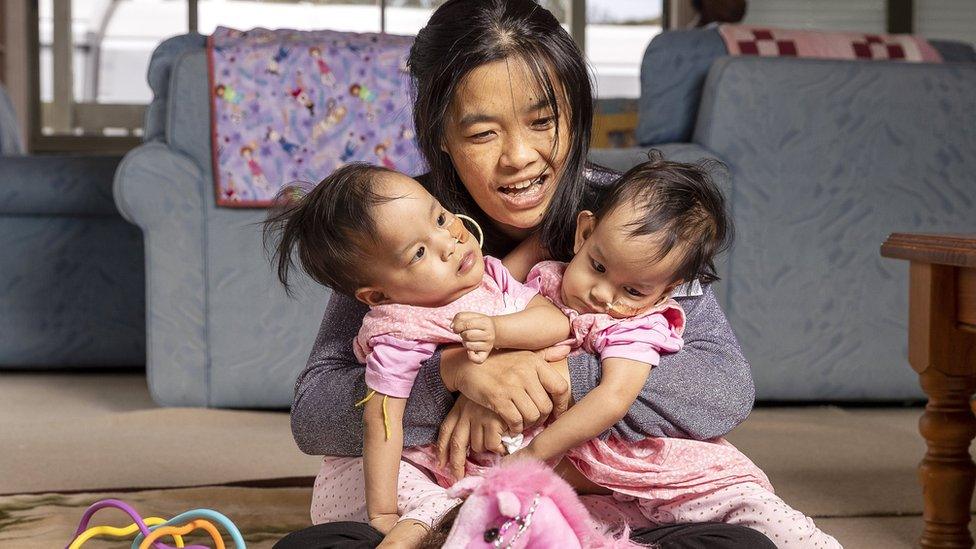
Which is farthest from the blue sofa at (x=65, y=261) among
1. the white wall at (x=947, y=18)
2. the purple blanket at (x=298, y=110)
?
the white wall at (x=947, y=18)

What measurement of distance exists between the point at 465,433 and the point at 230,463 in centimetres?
106

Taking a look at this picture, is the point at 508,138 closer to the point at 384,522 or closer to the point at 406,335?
the point at 406,335

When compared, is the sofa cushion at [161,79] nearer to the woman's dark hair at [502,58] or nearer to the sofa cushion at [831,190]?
the sofa cushion at [831,190]

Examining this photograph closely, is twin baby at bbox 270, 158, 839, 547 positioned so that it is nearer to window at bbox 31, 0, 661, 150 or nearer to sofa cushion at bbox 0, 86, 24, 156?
sofa cushion at bbox 0, 86, 24, 156

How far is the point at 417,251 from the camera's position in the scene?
1107 mm

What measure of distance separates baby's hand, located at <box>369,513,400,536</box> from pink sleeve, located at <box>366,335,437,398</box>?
0.39 feet

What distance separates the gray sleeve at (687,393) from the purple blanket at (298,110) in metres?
1.37

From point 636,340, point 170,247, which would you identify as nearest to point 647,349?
point 636,340

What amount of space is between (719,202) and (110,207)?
7.38 ft

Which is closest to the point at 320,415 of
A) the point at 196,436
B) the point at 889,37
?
the point at 196,436

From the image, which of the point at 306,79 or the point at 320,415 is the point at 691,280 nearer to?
the point at 320,415

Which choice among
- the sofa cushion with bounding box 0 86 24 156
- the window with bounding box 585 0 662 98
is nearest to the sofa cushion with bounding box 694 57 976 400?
the sofa cushion with bounding box 0 86 24 156

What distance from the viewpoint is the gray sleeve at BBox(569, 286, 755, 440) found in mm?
1124

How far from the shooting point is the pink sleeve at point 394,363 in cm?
112
